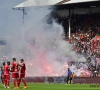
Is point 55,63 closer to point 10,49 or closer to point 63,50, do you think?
point 63,50

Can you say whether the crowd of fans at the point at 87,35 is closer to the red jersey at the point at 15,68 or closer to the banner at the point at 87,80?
the banner at the point at 87,80

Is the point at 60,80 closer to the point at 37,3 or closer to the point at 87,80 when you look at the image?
the point at 87,80

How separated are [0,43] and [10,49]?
69.9 feet

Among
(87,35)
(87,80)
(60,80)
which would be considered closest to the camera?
(87,80)

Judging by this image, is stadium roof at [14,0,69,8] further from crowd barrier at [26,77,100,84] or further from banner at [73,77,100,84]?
banner at [73,77,100,84]

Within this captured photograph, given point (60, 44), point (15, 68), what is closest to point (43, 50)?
point (60, 44)

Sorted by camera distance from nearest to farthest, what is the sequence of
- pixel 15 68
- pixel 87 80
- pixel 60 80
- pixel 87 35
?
pixel 15 68 → pixel 87 80 → pixel 60 80 → pixel 87 35

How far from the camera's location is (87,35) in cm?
6862

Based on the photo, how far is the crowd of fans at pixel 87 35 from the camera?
199 ft

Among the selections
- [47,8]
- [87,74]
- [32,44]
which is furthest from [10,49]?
[87,74]

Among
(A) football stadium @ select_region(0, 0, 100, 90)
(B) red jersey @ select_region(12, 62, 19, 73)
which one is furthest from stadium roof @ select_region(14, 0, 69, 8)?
(B) red jersey @ select_region(12, 62, 19, 73)

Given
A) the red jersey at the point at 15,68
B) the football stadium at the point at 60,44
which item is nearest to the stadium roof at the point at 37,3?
the football stadium at the point at 60,44

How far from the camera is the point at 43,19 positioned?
259 ft

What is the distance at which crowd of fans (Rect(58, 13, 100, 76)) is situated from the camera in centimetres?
6065
